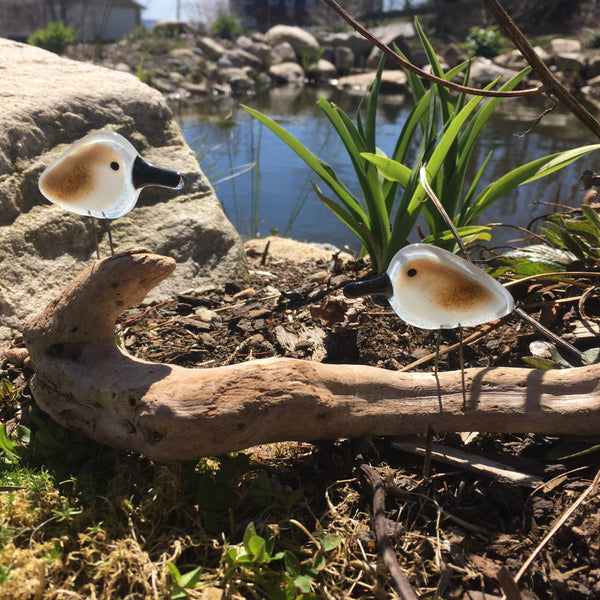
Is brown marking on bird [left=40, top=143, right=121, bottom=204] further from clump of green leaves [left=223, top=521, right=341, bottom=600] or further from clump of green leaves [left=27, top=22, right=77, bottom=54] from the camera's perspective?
clump of green leaves [left=27, top=22, right=77, bottom=54]

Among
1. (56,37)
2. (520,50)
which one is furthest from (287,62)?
(520,50)

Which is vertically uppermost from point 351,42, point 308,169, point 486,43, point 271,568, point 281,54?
point 486,43

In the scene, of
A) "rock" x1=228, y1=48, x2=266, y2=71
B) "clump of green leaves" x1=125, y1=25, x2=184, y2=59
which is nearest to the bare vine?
"clump of green leaves" x1=125, y1=25, x2=184, y2=59

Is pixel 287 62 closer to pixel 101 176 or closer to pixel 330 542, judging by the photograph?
pixel 101 176

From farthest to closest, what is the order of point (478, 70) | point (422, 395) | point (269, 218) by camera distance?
point (478, 70) < point (269, 218) < point (422, 395)

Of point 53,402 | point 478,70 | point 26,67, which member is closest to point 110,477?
point 53,402

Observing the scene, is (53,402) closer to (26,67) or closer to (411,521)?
(411,521)

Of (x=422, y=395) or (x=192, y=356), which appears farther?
(x=192, y=356)
